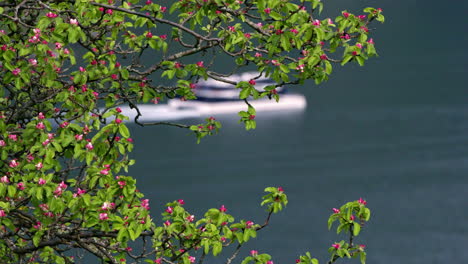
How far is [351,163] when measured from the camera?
71.2 m

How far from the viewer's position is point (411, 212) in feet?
204

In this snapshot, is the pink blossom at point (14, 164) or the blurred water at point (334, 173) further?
the blurred water at point (334, 173)

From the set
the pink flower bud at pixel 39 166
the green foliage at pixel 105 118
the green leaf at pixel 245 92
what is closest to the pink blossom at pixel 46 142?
the green foliage at pixel 105 118

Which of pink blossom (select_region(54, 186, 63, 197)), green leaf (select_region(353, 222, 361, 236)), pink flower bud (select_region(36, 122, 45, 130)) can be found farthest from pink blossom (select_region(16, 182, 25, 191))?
green leaf (select_region(353, 222, 361, 236))

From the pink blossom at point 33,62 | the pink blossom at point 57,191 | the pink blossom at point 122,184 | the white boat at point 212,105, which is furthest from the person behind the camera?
the white boat at point 212,105

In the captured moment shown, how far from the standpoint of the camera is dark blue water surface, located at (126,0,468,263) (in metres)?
57.8

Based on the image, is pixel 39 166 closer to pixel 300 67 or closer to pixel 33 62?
pixel 33 62

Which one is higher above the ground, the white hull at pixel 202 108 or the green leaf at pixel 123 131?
the white hull at pixel 202 108

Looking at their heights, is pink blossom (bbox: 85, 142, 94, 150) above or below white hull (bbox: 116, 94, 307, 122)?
below

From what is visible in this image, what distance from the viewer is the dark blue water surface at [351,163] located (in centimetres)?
5778

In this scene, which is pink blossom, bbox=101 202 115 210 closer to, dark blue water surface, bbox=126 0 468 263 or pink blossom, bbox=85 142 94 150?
pink blossom, bbox=85 142 94 150

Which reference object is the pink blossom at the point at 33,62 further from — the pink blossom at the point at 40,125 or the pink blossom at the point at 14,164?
the pink blossom at the point at 14,164

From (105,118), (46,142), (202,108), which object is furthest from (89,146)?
(202,108)

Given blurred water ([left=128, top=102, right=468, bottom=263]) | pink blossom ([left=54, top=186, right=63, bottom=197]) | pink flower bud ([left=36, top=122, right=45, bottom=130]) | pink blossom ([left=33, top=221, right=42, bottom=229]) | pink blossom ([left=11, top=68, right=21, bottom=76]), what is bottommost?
pink blossom ([left=33, top=221, right=42, bottom=229])
